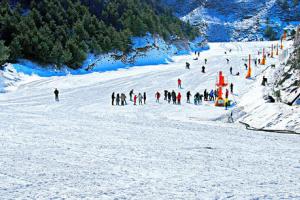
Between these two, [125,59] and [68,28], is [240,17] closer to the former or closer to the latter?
[125,59]

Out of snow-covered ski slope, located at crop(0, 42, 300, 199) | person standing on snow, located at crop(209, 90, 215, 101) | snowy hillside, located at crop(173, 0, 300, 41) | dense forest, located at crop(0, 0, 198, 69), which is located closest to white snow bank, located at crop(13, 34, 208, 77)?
dense forest, located at crop(0, 0, 198, 69)

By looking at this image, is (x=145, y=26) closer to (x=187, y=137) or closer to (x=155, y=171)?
(x=187, y=137)

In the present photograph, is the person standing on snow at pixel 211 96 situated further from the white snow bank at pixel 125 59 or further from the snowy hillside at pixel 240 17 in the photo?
the snowy hillside at pixel 240 17

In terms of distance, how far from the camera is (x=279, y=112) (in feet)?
72.2

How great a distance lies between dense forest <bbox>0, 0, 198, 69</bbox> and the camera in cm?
5088

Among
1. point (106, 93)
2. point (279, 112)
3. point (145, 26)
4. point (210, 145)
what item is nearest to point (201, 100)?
point (106, 93)

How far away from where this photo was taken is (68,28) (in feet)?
203

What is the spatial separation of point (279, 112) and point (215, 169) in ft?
36.0

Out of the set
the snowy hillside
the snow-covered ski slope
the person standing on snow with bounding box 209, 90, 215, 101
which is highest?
the snowy hillside

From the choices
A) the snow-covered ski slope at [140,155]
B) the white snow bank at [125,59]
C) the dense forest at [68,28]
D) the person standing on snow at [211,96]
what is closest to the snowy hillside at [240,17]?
the dense forest at [68,28]

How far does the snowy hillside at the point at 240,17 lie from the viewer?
14375 cm

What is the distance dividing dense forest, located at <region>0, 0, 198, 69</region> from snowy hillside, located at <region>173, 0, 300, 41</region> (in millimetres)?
62013

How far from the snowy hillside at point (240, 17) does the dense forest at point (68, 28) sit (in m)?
62.0

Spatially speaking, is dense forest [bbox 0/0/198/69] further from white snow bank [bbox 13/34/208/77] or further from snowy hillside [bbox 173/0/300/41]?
snowy hillside [bbox 173/0/300/41]
